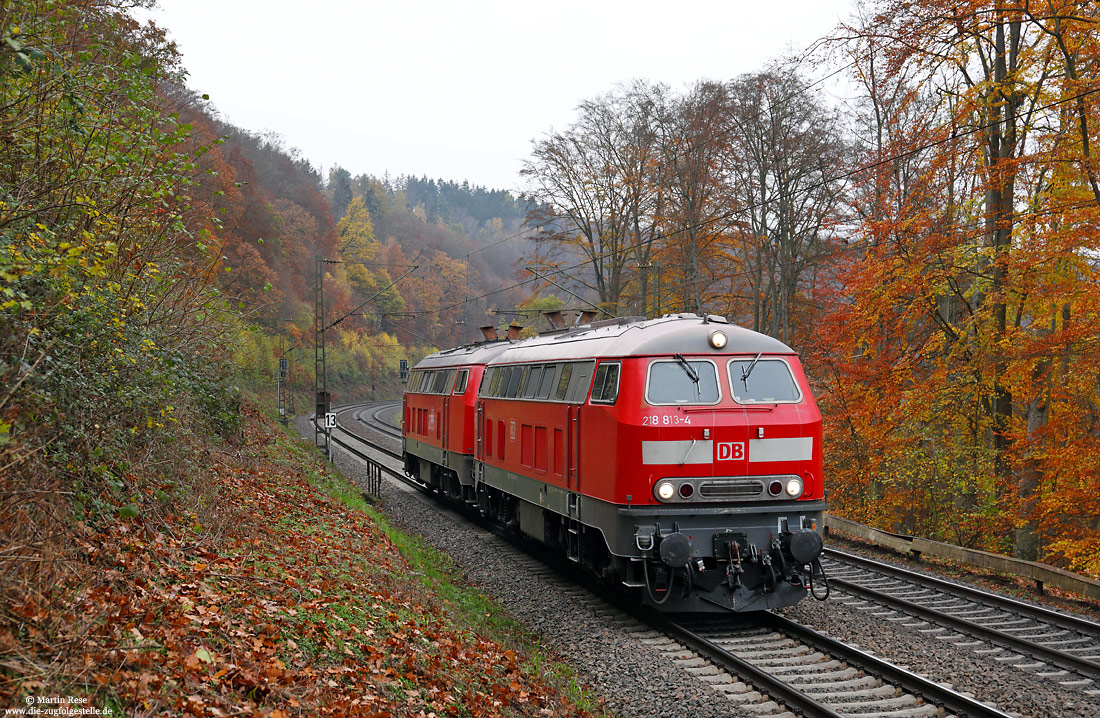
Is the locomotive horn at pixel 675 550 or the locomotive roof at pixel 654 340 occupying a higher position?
the locomotive roof at pixel 654 340

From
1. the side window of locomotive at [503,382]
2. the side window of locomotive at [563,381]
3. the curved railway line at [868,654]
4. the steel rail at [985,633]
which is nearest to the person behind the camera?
the curved railway line at [868,654]

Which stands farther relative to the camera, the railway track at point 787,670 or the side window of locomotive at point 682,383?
the side window of locomotive at point 682,383

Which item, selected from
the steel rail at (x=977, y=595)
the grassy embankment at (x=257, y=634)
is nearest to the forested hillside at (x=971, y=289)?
the steel rail at (x=977, y=595)

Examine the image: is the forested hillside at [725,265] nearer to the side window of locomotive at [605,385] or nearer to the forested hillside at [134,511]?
the forested hillside at [134,511]

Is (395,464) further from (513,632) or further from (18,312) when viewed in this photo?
(18,312)

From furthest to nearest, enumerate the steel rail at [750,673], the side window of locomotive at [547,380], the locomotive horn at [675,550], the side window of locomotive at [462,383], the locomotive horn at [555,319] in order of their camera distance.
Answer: the side window of locomotive at [462,383], the locomotive horn at [555,319], the side window of locomotive at [547,380], the locomotive horn at [675,550], the steel rail at [750,673]

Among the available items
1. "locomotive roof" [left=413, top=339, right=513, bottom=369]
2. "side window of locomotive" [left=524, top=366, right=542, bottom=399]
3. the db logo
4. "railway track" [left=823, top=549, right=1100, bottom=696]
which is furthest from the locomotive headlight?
"locomotive roof" [left=413, top=339, right=513, bottom=369]


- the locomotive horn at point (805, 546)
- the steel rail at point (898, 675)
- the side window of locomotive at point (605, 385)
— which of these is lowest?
the steel rail at point (898, 675)

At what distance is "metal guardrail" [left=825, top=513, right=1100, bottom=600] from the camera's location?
11.1 meters

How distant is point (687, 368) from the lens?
10.2 metres

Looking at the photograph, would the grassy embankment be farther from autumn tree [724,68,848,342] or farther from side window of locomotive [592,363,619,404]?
autumn tree [724,68,848,342]

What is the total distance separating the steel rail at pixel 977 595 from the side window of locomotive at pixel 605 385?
557 cm

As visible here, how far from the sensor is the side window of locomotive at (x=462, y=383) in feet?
60.0

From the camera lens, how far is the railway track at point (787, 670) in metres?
7.23
